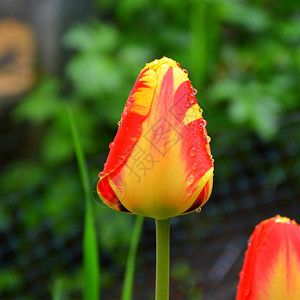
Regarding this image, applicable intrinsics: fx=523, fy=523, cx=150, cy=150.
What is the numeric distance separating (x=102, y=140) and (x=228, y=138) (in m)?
0.53

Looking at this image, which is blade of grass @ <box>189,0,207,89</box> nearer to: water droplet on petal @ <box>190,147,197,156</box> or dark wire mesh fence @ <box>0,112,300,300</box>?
dark wire mesh fence @ <box>0,112,300,300</box>

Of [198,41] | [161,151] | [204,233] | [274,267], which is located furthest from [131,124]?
[204,233]

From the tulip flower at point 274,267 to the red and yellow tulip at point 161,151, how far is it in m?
0.06

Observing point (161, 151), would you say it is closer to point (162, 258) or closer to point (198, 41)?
point (162, 258)

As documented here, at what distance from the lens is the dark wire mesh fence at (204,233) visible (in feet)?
6.66

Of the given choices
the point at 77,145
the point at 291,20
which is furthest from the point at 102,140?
the point at 77,145

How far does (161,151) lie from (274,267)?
0.12 metres

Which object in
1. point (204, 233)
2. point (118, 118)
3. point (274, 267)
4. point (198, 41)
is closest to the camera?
point (274, 267)

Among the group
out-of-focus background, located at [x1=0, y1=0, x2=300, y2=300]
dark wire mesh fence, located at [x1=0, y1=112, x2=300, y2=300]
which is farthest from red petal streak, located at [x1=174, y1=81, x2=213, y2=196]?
dark wire mesh fence, located at [x1=0, y1=112, x2=300, y2=300]

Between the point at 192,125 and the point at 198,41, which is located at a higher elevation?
the point at 198,41

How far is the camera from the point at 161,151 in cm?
38

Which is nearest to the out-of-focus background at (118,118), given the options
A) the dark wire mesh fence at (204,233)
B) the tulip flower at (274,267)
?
the dark wire mesh fence at (204,233)

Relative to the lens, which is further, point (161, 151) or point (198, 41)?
point (198, 41)

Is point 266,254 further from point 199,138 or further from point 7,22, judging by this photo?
point 7,22
